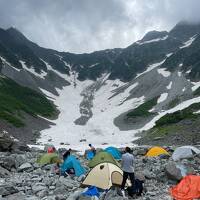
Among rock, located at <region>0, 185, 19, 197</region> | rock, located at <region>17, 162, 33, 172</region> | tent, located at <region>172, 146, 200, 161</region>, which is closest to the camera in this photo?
rock, located at <region>0, 185, 19, 197</region>

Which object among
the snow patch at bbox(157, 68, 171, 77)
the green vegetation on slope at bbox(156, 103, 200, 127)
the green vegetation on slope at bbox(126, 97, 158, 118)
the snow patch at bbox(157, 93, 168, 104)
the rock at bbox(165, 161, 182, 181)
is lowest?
the rock at bbox(165, 161, 182, 181)

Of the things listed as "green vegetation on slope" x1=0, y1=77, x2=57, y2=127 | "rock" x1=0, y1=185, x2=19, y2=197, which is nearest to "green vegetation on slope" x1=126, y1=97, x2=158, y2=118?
"green vegetation on slope" x1=0, y1=77, x2=57, y2=127

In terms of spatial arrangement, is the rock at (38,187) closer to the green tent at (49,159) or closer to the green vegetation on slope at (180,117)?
the green tent at (49,159)

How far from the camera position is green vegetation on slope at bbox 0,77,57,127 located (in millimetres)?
104062

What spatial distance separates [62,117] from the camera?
138 metres

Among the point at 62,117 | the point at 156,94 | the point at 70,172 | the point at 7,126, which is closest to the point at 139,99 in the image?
the point at 156,94

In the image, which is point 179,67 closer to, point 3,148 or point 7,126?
point 7,126

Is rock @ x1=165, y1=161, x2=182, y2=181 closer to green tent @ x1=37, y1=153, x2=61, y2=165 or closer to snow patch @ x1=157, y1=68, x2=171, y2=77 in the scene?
green tent @ x1=37, y1=153, x2=61, y2=165

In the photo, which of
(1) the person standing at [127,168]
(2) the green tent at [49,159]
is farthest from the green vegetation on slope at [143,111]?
(1) the person standing at [127,168]

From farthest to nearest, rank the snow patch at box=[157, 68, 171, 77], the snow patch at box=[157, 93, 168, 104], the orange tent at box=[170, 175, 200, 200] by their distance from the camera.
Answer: the snow patch at box=[157, 68, 171, 77] < the snow patch at box=[157, 93, 168, 104] < the orange tent at box=[170, 175, 200, 200]

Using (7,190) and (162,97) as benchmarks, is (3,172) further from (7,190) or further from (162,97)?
(162,97)

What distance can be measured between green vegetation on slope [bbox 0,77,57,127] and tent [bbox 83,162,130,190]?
71.9m

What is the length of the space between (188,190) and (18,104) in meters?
109

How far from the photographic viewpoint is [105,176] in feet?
75.3
